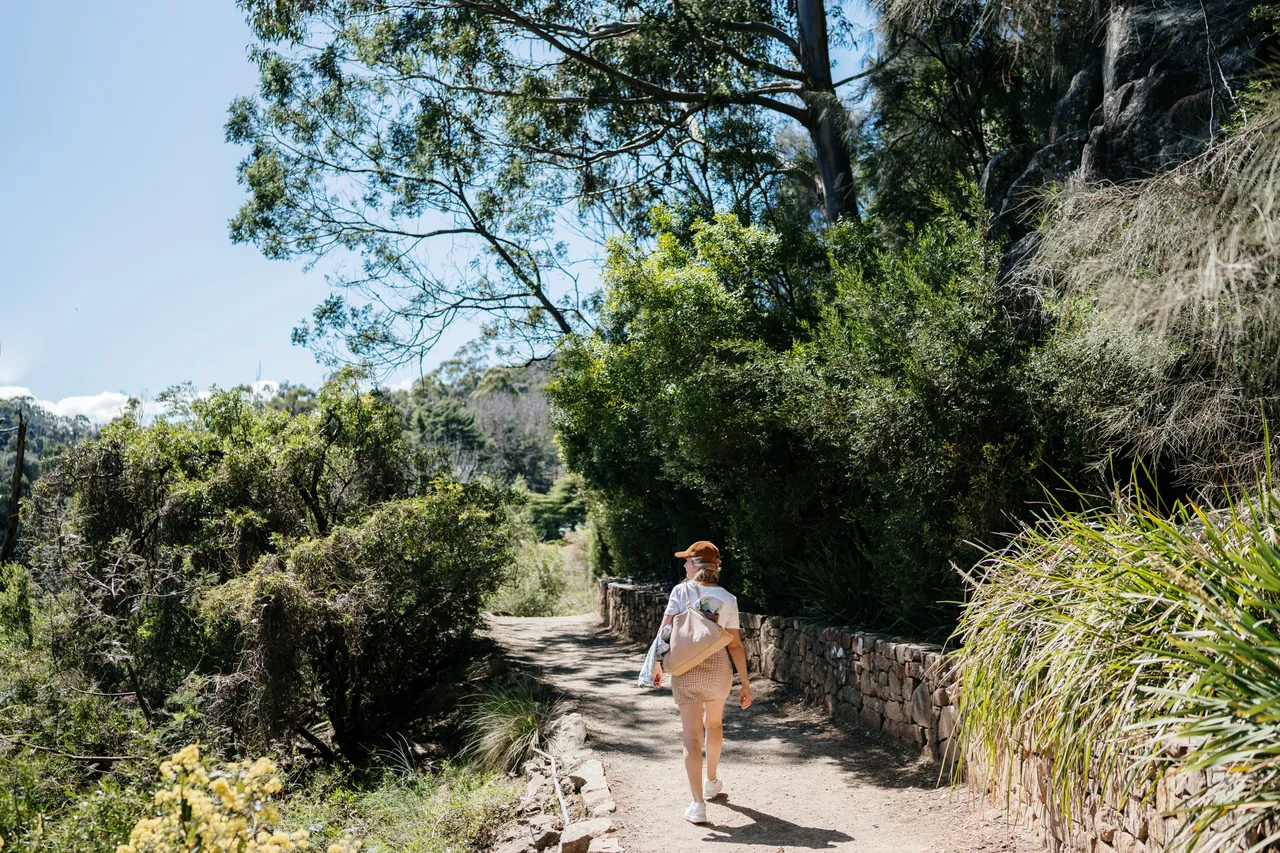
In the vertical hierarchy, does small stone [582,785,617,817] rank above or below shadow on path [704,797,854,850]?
above

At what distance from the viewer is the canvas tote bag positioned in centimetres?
561

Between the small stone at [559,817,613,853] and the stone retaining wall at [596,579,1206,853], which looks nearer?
the stone retaining wall at [596,579,1206,853]

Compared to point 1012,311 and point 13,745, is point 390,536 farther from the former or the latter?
point 1012,311

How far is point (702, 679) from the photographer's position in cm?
569

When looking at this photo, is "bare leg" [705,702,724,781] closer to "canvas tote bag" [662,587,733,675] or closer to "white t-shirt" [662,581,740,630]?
"canvas tote bag" [662,587,733,675]

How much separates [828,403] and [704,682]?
3.34 metres

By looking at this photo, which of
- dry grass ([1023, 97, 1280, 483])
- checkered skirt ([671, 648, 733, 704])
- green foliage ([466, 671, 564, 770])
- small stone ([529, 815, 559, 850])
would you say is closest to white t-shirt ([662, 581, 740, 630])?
checkered skirt ([671, 648, 733, 704])

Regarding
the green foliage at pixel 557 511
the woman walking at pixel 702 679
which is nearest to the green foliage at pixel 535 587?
the green foliage at pixel 557 511

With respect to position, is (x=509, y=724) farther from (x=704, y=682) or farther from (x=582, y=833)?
(x=704, y=682)

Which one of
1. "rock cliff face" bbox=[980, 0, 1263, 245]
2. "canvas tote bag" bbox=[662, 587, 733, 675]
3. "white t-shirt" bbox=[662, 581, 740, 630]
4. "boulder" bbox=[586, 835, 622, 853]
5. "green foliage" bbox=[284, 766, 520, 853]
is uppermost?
"rock cliff face" bbox=[980, 0, 1263, 245]

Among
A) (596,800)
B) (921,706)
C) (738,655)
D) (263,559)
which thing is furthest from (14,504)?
(921,706)

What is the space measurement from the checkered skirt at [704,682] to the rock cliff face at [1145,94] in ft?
16.7

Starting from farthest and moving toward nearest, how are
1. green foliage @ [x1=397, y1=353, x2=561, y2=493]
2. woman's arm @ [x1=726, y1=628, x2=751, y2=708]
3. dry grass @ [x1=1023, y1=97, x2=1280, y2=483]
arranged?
green foliage @ [x1=397, y1=353, x2=561, y2=493], woman's arm @ [x1=726, y1=628, x2=751, y2=708], dry grass @ [x1=1023, y1=97, x2=1280, y2=483]

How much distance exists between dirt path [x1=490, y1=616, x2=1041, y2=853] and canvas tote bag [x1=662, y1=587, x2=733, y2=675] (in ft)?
3.39
